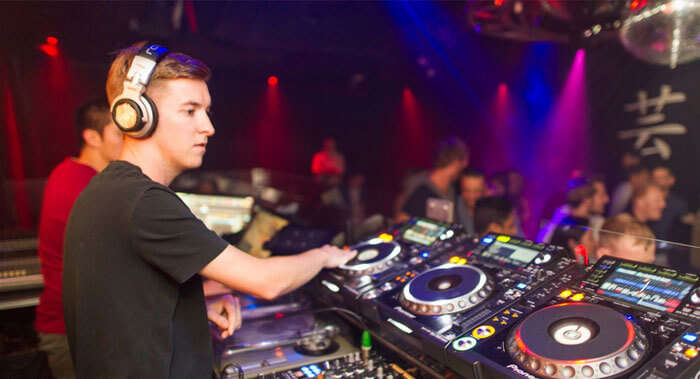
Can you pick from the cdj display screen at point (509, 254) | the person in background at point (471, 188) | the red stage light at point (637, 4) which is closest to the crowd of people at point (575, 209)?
the person in background at point (471, 188)

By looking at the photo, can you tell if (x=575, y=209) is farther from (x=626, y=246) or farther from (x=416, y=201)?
(x=626, y=246)

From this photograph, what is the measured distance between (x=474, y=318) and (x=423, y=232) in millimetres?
715

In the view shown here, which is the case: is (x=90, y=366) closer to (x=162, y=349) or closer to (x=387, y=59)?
(x=162, y=349)

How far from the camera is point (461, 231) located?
183 centimetres

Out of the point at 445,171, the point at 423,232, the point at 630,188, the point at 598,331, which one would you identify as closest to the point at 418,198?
the point at 445,171

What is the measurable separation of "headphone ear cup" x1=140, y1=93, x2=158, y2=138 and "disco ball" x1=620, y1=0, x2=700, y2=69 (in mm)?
4062

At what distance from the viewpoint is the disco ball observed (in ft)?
11.8

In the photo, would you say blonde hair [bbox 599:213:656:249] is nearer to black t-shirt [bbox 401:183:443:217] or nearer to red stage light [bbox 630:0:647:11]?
black t-shirt [bbox 401:183:443:217]

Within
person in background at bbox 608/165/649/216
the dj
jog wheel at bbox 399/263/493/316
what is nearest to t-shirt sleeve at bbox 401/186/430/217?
jog wheel at bbox 399/263/493/316

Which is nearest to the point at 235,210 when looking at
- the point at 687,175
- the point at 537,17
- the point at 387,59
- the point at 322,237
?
the point at 322,237

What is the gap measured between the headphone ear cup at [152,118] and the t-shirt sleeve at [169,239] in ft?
0.75

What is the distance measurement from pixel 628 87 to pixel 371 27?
3980 millimetres

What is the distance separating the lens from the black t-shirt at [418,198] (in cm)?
369

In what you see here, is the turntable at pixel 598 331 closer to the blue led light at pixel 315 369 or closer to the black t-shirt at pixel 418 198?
the blue led light at pixel 315 369
